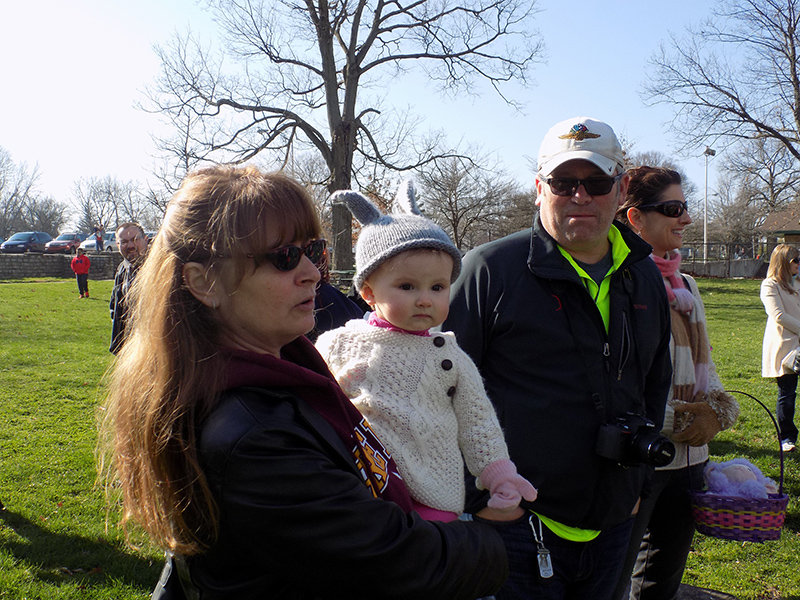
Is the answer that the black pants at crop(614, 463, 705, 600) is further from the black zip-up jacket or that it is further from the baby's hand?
the baby's hand

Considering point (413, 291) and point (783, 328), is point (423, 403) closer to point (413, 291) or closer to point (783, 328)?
point (413, 291)

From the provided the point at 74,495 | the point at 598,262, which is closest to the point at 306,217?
the point at 598,262

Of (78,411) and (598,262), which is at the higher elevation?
(598,262)

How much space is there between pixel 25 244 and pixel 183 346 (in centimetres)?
4890

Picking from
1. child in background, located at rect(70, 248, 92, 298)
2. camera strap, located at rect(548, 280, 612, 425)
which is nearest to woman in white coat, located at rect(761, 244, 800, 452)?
camera strap, located at rect(548, 280, 612, 425)

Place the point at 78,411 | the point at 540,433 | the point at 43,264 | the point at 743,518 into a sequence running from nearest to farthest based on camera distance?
the point at 540,433
the point at 743,518
the point at 78,411
the point at 43,264

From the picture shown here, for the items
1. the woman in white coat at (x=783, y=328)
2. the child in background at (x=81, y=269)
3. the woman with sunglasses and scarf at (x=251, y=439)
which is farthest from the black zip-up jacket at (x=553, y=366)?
the child in background at (x=81, y=269)

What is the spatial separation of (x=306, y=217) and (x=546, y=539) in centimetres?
163

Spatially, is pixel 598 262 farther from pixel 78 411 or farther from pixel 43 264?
pixel 43 264

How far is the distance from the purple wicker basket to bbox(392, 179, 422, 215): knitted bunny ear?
2.15 metres

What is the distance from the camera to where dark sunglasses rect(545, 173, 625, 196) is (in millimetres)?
2633

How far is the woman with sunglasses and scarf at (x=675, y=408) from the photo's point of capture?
126 inches

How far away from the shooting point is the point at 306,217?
5.04 ft

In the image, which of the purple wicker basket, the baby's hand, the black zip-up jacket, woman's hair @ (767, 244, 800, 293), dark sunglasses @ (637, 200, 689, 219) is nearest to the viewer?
the baby's hand
